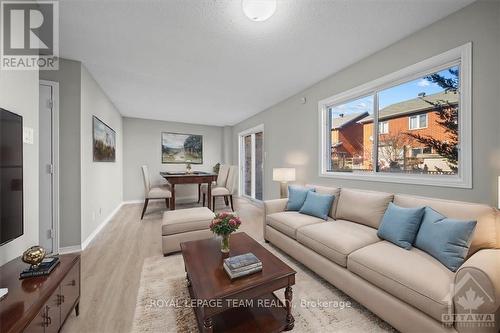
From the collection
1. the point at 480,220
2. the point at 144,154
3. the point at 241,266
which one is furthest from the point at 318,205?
the point at 144,154

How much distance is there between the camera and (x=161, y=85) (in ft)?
11.4

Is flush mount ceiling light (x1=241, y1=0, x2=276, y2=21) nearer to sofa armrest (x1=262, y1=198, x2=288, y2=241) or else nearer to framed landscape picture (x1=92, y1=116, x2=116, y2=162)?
sofa armrest (x1=262, y1=198, x2=288, y2=241)

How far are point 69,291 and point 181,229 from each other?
121 centimetres

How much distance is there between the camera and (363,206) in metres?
2.27

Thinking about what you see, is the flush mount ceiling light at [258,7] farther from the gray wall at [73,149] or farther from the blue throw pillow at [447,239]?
the gray wall at [73,149]

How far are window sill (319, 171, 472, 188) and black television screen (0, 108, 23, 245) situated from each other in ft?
10.8

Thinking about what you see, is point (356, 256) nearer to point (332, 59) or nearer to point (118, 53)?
point (332, 59)

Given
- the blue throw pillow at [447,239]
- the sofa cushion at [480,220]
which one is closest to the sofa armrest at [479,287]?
the blue throw pillow at [447,239]

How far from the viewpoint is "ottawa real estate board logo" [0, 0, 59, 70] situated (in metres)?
1.39

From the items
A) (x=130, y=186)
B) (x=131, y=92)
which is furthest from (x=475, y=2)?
(x=130, y=186)

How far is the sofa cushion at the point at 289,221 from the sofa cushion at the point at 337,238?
0.38ft

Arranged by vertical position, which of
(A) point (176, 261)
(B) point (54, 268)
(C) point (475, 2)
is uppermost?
(C) point (475, 2)

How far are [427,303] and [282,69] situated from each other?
288 centimetres

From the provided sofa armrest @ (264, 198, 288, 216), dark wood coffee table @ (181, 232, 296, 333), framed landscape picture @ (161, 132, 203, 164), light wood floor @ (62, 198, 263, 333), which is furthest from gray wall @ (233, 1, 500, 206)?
framed landscape picture @ (161, 132, 203, 164)
